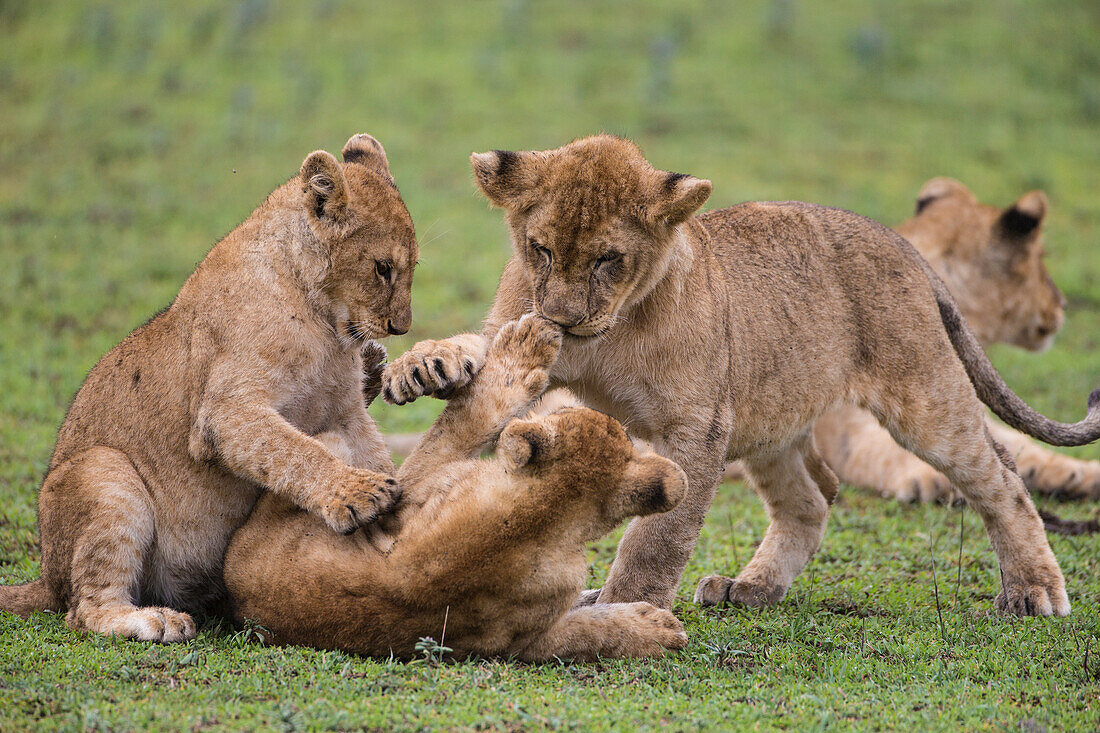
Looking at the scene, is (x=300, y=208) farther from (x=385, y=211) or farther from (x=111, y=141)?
(x=111, y=141)

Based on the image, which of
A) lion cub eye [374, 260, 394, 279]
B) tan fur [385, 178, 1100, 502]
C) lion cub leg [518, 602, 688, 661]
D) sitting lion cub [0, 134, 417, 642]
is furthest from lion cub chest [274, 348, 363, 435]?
tan fur [385, 178, 1100, 502]

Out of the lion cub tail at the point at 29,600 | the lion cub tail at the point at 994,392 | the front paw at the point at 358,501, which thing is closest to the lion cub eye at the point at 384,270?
the front paw at the point at 358,501

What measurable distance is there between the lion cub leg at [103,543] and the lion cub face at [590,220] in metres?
1.87

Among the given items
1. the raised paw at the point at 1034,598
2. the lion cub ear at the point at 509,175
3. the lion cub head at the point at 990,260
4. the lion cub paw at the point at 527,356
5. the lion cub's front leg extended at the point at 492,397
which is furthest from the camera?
the lion cub head at the point at 990,260

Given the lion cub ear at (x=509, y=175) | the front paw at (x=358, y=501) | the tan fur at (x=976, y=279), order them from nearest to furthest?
the front paw at (x=358, y=501), the lion cub ear at (x=509, y=175), the tan fur at (x=976, y=279)

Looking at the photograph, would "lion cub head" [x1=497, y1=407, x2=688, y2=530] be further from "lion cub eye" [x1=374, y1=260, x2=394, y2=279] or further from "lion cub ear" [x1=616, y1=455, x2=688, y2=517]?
"lion cub eye" [x1=374, y1=260, x2=394, y2=279]

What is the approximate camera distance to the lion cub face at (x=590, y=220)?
493cm

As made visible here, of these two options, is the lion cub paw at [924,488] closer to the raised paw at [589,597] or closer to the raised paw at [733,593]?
the raised paw at [733,593]

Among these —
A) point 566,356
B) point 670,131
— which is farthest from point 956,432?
point 670,131

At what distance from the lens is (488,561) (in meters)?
4.02

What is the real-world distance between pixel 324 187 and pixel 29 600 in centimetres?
214

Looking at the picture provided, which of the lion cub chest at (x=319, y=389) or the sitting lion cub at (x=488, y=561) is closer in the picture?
the sitting lion cub at (x=488, y=561)

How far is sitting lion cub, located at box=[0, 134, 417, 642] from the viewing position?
4.66 m

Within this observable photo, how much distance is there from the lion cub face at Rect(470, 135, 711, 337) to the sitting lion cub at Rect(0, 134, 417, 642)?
0.54m
